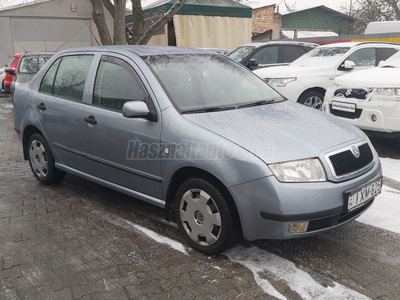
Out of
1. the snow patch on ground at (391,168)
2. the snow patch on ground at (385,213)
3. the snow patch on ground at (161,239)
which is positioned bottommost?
the snow patch on ground at (161,239)

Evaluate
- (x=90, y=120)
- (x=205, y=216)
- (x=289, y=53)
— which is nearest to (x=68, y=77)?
(x=90, y=120)

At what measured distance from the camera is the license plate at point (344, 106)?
5.87 meters

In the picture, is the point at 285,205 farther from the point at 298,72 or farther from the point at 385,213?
the point at 298,72

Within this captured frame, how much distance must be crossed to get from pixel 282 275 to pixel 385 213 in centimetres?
162

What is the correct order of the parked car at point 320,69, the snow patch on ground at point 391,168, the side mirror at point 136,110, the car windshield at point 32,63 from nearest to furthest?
1. the side mirror at point 136,110
2. the snow patch on ground at point 391,168
3. the parked car at point 320,69
4. the car windshield at point 32,63

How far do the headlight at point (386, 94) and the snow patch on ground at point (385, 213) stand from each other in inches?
66.9

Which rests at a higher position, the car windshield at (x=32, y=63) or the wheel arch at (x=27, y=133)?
the car windshield at (x=32, y=63)

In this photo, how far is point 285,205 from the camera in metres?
2.69

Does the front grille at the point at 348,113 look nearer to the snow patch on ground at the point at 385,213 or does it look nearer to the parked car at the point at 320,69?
the parked car at the point at 320,69

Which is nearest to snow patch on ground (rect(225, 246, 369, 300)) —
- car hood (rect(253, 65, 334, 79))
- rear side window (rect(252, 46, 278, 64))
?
car hood (rect(253, 65, 334, 79))

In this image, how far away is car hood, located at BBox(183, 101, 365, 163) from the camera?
→ 2.83 meters

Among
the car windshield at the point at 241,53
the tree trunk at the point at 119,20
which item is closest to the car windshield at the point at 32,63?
the tree trunk at the point at 119,20

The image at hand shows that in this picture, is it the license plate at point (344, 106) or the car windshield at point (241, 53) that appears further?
the car windshield at point (241, 53)

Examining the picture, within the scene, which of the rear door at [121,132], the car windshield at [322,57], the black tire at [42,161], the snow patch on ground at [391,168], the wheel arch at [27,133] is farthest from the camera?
the car windshield at [322,57]
